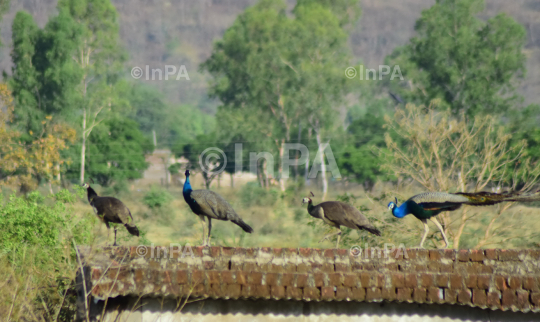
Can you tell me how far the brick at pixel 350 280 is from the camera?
7117 mm

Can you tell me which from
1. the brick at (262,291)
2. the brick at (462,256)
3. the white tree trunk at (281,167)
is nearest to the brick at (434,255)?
the brick at (462,256)

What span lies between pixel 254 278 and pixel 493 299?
2.52 m

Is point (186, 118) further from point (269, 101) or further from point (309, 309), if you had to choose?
point (309, 309)

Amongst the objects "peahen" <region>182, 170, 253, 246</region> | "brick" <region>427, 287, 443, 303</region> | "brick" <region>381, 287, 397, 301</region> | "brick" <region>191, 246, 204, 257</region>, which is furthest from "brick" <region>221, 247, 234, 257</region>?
"brick" <region>427, 287, 443, 303</region>

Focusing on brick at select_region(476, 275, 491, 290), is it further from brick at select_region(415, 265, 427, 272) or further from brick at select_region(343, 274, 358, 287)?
brick at select_region(343, 274, 358, 287)

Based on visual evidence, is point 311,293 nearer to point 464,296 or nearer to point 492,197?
point 464,296

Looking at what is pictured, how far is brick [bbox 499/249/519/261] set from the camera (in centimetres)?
778

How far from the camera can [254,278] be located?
23.5 feet

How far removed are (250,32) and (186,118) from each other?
75.9 meters

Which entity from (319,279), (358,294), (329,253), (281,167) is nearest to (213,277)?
(319,279)

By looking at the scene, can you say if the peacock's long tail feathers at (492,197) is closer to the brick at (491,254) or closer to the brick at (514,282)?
the brick at (491,254)

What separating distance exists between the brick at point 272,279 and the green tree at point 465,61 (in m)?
38.3

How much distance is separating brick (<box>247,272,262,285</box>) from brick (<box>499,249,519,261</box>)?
9.36 ft

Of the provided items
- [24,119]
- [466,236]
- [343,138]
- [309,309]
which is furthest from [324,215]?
[343,138]
